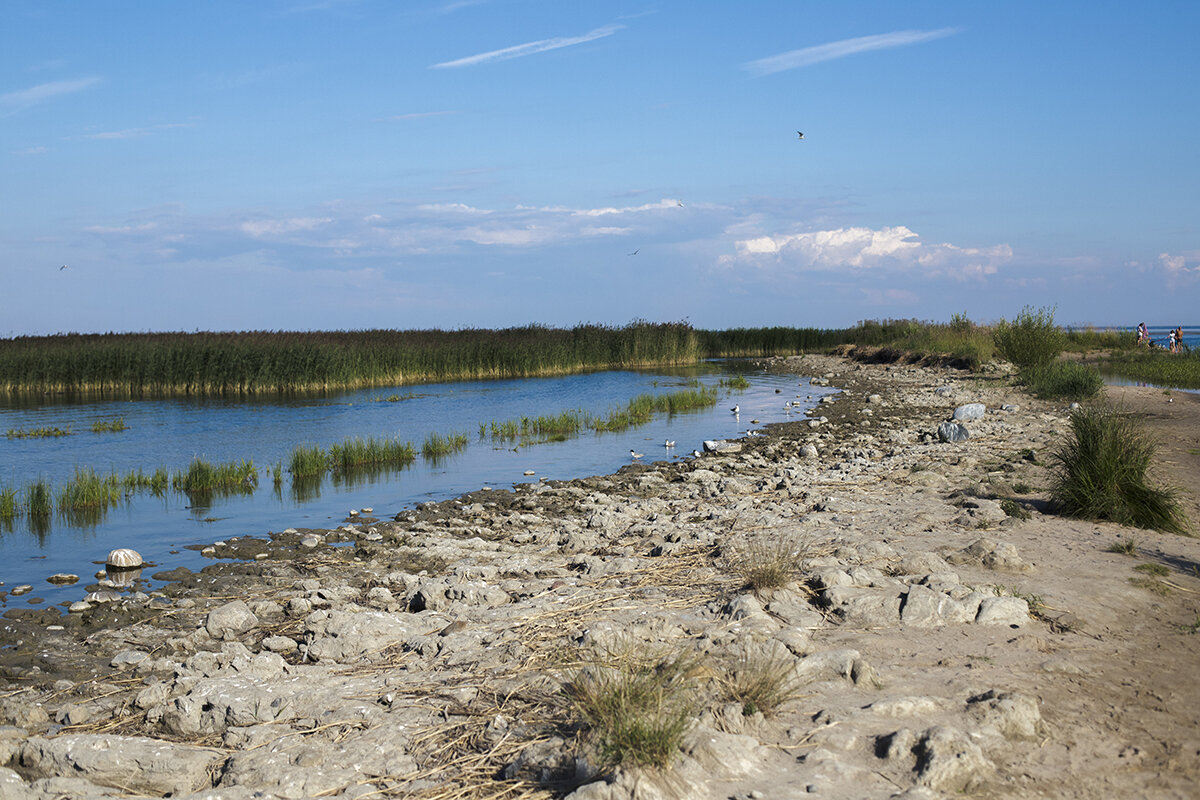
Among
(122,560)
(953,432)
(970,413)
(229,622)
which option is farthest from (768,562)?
(970,413)

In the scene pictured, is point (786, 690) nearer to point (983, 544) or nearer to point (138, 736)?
point (983, 544)

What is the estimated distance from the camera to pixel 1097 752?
341cm

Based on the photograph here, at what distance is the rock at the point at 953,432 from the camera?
12812 mm

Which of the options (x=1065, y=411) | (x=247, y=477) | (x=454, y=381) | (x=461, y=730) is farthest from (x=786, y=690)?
(x=454, y=381)

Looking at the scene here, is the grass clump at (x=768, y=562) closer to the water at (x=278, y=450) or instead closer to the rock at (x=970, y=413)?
the water at (x=278, y=450)

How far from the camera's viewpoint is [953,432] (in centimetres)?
1304

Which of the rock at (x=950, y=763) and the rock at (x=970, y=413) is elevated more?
the rock at (x=970, y=413)

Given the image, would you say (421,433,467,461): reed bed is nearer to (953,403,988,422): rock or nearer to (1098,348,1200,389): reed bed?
(953,403,988,422): rock

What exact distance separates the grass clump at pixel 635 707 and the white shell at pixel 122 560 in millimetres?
6351

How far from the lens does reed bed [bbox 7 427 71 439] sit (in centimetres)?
1828

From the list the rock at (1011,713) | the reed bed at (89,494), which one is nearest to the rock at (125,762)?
the rock at (1011,713)

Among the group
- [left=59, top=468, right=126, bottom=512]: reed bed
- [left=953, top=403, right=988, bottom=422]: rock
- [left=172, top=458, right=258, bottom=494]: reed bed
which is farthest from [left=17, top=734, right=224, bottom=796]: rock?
[left=953, top=403, right=988, bottom=422]: rock

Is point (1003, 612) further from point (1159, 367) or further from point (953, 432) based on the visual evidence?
point (1159, 367)

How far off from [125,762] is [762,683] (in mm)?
3001
